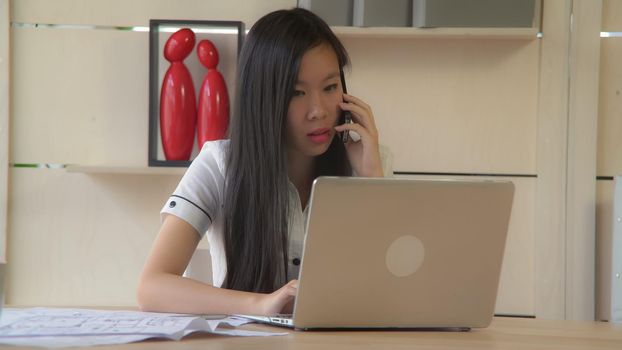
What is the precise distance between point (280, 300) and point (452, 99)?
5.30ft

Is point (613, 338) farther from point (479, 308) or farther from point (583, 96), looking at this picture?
point (583, 96)

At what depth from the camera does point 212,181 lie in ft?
6.83

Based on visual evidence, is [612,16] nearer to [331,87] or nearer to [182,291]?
[331,87]

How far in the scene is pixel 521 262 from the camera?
9.57 feet

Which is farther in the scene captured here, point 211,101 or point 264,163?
point 211,101

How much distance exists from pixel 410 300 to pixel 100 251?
1.78 meters

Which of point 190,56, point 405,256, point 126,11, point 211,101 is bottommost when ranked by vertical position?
point 405,256

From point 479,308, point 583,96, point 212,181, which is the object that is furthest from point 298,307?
point 583,96

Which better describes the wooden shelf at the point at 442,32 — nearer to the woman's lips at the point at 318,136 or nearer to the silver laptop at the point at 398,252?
the woman's lips at the point at 318,136

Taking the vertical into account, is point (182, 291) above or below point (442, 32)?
below

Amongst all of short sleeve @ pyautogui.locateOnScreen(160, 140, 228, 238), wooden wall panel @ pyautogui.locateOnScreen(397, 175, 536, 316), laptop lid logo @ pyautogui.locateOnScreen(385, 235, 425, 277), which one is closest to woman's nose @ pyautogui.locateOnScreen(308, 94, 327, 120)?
short sleeve @ pyautogui.locateOnScreen(160, 140, 228, 238)

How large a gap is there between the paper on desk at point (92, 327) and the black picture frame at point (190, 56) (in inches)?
57.5

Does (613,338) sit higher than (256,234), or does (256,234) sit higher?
(256,234)

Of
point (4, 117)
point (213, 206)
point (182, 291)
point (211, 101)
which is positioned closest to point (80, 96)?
point (4, 117)
